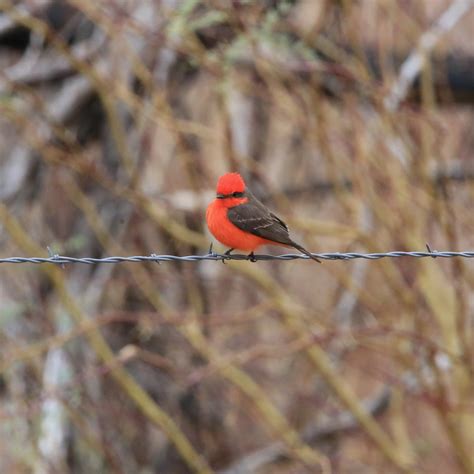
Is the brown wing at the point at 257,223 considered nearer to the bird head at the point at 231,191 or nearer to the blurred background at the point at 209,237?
the bird head at the point at 231,191

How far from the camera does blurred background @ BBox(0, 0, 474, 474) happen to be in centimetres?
627

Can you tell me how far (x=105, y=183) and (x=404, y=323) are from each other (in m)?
2.43

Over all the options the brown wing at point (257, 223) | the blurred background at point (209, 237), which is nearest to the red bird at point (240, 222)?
the brown wing at point (257, 223)

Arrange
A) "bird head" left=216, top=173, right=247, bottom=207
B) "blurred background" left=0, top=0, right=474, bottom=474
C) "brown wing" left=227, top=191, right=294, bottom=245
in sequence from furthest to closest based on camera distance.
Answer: "blurred background" left=0, top=0, right=474, bottom=474 < "bird head" left=216, top=173, right=247, bottom=207 < "brown wing" left=227, top=191, right=294, bottom=245

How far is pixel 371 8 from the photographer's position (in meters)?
8.13

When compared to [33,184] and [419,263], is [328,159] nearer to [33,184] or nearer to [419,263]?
[419,263]

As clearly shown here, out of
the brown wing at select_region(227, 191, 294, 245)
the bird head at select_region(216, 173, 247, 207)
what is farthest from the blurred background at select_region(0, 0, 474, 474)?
the brown wing at select_region(227, 191, 294, 245)

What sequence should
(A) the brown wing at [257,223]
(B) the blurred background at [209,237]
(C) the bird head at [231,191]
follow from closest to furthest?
1. (A) the brown wing at [257,223]
2. (C) the bird head at [231,191]
3. (B) the blurred background at [209,237]

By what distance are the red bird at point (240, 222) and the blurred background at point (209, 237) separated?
1368 millimetres

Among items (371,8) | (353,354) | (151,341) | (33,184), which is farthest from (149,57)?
(353,354)

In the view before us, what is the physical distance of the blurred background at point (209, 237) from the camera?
247 inches

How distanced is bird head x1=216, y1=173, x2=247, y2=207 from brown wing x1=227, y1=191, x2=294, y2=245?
0.04m

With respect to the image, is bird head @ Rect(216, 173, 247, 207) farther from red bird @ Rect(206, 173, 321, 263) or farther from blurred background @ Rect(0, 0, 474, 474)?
blurred background @ Rect(0, 0, 474, 474)

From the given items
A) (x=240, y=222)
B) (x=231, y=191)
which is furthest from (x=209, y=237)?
(x=240, y=222)
